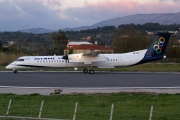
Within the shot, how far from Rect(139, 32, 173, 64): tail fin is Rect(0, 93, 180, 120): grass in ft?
72.1

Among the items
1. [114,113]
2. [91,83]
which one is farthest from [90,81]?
[114,113]

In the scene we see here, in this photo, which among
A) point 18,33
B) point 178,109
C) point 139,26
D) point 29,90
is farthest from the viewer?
point 139,26

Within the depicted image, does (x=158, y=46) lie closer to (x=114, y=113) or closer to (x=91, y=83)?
(x=91, y=83)

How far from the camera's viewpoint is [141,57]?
41750 millimetres

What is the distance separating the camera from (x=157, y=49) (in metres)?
42.6

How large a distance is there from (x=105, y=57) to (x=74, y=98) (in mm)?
22604

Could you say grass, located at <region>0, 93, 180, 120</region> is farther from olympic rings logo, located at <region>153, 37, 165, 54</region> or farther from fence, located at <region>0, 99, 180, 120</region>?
olympic rings logo, located at <region>153, 37, 165, 54</region>

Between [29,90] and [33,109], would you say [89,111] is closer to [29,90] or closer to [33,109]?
[33,109]

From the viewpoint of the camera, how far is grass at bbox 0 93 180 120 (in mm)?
13125

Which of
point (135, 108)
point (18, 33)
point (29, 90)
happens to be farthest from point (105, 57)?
point (18, 33)

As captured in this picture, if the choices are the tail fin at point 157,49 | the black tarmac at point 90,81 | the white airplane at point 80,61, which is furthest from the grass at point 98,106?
the tail fin at point 157,49

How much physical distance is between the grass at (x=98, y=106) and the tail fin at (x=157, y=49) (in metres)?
22.0

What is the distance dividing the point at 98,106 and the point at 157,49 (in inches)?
1082

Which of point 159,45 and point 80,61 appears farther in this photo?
point 159,45
